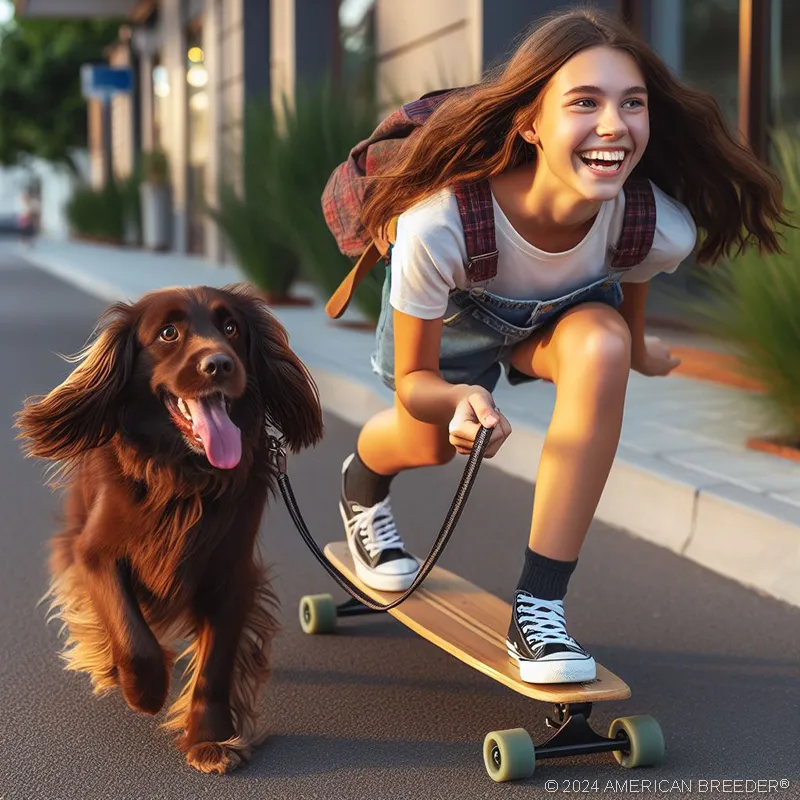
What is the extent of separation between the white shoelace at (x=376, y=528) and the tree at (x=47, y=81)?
3928 cm

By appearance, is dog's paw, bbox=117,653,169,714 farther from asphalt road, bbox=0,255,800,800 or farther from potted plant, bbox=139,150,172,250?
potted plant, bbox=139,150,172,250

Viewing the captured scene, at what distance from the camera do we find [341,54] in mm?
15930

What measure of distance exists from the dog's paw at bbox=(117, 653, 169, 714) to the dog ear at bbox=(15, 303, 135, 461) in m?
0.48

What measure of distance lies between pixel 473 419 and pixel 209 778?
939 millimetres

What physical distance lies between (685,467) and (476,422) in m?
2.52

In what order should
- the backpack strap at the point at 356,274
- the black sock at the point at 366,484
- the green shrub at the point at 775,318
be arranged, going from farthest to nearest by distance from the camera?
the green shrub at the point at 775,318, the black sock at the point at 366,484, the backpack strap at the point at 356,274

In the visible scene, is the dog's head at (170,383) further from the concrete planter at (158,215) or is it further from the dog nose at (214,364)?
the concrete planter at (158,215)

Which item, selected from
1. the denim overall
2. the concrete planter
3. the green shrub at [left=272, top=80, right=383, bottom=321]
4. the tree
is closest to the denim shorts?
the denim overall

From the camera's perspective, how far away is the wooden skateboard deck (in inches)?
113

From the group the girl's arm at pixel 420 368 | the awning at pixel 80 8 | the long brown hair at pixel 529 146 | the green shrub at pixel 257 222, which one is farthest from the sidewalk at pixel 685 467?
the awning at pixel 80 8

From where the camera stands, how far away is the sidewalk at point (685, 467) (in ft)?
14.3

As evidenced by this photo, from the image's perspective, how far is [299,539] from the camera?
16.5 feet

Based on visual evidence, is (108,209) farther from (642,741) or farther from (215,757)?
(642,741)

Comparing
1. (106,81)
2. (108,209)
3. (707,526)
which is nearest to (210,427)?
(707,526)
